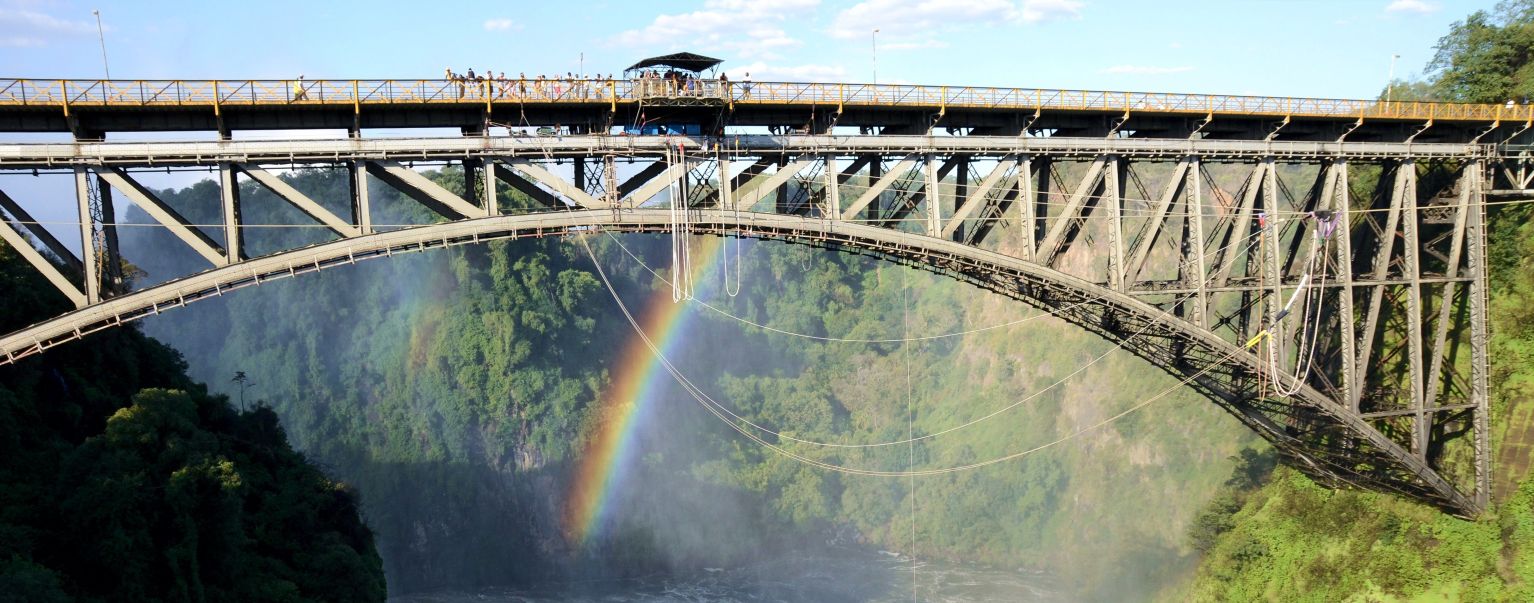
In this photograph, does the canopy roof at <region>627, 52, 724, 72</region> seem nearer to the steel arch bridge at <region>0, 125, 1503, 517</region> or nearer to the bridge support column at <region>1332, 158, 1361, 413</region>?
the steel arch bridge at <region>0, 125, 1503, 517</region>

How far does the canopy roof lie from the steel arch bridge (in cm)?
174

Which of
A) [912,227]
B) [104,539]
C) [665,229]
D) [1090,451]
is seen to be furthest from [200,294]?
[912,227]

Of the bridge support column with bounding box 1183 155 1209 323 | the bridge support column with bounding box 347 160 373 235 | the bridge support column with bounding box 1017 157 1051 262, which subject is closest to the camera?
the bridge support column with bounding box 347 160 373 235

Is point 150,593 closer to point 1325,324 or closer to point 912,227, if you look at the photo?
point 1325,324

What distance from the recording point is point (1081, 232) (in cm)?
3356

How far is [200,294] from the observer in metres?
25.9

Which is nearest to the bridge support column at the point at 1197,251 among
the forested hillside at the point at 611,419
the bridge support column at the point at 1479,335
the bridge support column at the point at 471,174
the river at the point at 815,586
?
the bridge support column at the point at 1479,335

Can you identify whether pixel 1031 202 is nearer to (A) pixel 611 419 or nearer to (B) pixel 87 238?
(B) pixel 87 238

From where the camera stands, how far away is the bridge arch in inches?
1001

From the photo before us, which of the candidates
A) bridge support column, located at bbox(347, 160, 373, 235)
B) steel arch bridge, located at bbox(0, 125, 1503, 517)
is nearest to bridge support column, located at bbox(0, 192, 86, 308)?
steel arch bridge, located at bbox(0, 125, 1503, 517)

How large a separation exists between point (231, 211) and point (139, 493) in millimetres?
7246

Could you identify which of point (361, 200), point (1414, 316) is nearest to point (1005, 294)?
point (1414, 316)

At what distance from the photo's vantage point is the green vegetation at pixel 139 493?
26719 mm

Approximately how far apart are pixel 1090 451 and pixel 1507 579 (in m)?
48.7
